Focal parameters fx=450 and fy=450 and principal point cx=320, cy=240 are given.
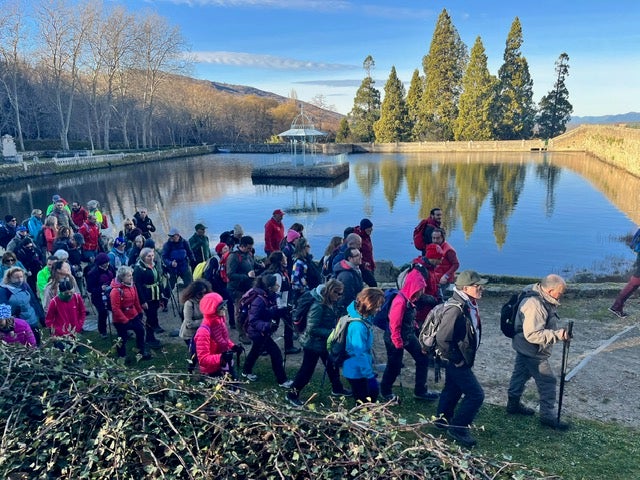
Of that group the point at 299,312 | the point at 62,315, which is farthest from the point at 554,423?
the point at 62,315

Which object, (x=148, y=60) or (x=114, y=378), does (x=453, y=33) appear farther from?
(x=114, y=378)

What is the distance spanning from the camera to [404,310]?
192 inches

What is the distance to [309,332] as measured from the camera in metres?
4.78

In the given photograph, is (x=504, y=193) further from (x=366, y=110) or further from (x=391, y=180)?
(x=366, y=110)

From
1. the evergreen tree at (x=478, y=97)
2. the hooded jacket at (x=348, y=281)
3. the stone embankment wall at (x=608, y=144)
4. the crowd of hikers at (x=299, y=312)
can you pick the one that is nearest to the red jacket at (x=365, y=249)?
the crowd of hikers at (x=299, y=312)

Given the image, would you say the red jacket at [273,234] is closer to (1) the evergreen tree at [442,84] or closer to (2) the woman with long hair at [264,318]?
(2) the woman with long hair at [264,318]

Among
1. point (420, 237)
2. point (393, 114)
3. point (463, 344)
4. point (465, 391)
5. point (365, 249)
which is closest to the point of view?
point (463, 344)

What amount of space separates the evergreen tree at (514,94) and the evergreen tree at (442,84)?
6272 mm

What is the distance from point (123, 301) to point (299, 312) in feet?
8.45

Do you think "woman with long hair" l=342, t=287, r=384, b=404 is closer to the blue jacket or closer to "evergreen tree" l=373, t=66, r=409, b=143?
the blue jacket

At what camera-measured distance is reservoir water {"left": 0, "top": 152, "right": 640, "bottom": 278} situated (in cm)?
1551

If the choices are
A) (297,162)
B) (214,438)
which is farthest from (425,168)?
(214,438)

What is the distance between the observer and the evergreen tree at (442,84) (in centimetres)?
6406

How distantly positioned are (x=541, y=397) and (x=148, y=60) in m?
65.2
